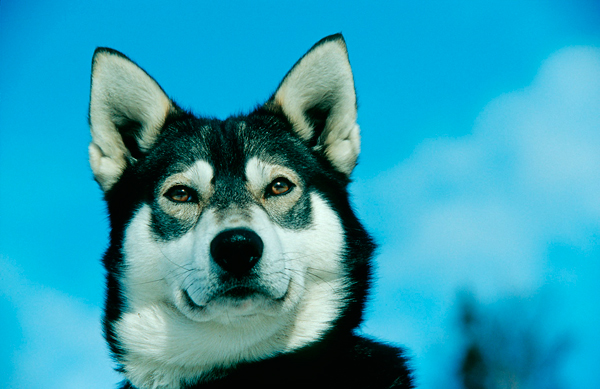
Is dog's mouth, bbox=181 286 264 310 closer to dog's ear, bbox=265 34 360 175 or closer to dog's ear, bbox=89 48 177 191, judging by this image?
dog's ear, bbox=265 34 360 175

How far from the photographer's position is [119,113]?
4234 millimetres

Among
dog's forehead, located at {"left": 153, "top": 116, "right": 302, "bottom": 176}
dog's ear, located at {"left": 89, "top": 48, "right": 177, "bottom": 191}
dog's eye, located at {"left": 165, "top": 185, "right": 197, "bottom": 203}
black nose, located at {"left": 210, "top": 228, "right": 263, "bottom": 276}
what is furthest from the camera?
Result: dog's ear, located at {"left": 89, "top": 48, "right": 177, "bottom": 191}

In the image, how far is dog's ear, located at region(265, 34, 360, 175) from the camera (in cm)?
402

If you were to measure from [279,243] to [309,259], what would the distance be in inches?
15.0

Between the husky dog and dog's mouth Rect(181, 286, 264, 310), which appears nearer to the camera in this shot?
dog's mouth Rect(181, 286, 264, 310)

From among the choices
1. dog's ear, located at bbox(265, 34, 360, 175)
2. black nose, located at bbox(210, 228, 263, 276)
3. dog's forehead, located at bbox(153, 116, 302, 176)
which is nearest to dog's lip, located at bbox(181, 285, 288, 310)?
black nose, located at bbox(210, 228, 263, 276)

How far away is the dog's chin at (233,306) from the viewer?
3.12 m

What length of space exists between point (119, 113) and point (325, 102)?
1826mm

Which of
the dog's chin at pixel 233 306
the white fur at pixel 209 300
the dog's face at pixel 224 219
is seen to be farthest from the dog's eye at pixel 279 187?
the dog's chin at pixel 233 306

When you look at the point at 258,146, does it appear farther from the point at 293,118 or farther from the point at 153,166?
the point at 153,166

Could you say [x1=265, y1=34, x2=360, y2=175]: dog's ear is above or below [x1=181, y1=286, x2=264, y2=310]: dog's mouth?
above

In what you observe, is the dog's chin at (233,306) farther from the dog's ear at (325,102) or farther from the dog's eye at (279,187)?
the dog's ear at (325,102)

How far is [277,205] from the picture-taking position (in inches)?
145

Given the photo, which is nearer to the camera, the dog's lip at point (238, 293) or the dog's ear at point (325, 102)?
the dog's lip at point (238, 293)
